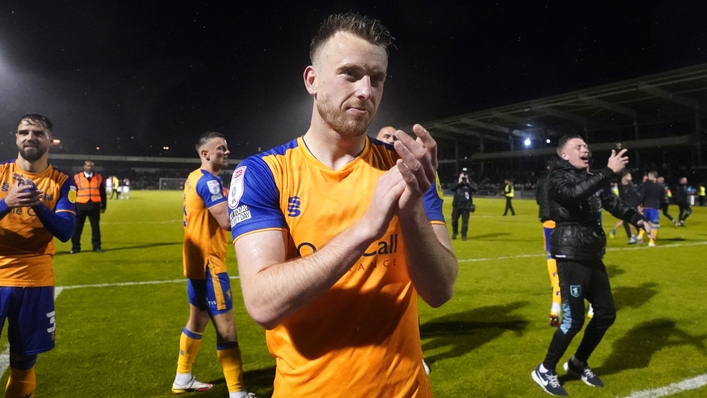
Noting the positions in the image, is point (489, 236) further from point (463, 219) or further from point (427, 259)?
point (427, 259)

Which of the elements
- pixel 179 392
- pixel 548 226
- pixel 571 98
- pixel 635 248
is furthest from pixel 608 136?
pixel 179 392

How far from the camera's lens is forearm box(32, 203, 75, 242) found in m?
3.52

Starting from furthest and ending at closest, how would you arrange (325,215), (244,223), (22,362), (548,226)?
(548,226), (22,362), (325,215), (244,223)

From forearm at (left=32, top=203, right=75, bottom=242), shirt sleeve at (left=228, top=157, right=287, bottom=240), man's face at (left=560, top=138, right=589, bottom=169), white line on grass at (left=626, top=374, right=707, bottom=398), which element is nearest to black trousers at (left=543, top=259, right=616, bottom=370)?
white line on grass at (left=626, top=374, right=707, bottom=398)

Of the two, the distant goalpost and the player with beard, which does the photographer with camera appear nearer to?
Answer: the player with beard

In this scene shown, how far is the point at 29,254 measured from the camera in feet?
12.3

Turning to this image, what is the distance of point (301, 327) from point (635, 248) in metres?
14.2

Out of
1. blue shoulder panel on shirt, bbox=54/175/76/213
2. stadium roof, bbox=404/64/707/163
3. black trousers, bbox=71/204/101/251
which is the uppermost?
stadium roof, bbox=404/64/707/163

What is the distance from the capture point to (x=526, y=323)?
6766mm

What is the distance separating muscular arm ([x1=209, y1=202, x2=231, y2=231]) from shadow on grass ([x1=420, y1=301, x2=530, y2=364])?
2790mm

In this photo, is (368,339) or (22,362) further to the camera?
(22,362)

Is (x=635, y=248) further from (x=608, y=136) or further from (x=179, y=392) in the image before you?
(x=608, y=136)

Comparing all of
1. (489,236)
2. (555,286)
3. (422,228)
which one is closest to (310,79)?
(422,228)

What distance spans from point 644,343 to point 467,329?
6.99ft
